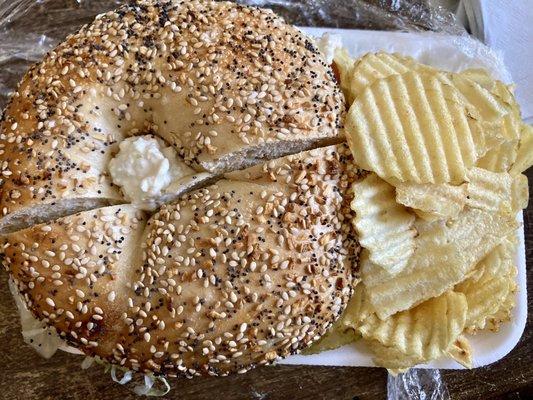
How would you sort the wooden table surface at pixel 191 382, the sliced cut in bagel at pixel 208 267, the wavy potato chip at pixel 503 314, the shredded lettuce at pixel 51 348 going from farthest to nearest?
the wooden table surface at pixel 191 382, the shredded lettuce at pixel 51 348, the wavy potato chip at pixel 503 314, the sliced cut in bagel at pixel 208 267

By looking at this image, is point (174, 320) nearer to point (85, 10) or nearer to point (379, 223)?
point (379, 223)

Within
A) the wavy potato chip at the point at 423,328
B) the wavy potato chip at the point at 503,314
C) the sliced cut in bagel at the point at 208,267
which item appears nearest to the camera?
the sliced cut in bagel at the point at 208,267

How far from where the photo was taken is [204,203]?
134cm

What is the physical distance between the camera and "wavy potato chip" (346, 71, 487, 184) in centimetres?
132

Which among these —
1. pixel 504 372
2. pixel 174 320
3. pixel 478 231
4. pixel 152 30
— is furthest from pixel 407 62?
pixel 504 372

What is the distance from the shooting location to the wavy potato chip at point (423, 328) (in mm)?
1433

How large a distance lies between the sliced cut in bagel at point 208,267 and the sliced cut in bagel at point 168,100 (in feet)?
0.21

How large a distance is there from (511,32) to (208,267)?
3.76 feet

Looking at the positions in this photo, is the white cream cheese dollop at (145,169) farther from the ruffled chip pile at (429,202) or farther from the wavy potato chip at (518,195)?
the wavy potato chip at (518,195)

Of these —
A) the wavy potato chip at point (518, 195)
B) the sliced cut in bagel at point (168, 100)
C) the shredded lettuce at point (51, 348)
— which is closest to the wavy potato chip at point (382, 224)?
the sliced cut in bagel at point (168, 100)

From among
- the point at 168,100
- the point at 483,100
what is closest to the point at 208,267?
the point at 168,100

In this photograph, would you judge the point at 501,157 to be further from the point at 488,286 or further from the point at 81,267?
the point at 81,267

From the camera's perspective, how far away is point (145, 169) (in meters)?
1.36

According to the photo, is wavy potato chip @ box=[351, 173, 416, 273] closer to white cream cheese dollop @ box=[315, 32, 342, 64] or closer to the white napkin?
white cream cheese dollop @ box=[315, 32, 342, 64]
